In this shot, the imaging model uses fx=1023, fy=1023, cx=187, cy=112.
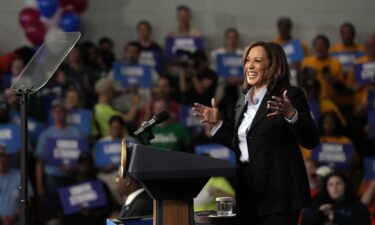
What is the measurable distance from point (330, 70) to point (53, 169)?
9.14 feet

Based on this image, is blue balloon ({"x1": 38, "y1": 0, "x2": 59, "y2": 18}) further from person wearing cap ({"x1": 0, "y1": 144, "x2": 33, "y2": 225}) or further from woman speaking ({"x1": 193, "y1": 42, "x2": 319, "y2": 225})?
woman speaking ({"x1": 193, "y1": 42, "x2": 319, "y2": 225})

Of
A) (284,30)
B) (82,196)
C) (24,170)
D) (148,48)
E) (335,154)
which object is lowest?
(82,196)

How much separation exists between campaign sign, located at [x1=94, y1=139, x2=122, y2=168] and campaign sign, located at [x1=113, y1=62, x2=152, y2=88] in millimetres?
1030

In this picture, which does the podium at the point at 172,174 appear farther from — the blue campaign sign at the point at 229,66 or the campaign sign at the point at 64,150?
the blue campaign sign at the point at 229,66

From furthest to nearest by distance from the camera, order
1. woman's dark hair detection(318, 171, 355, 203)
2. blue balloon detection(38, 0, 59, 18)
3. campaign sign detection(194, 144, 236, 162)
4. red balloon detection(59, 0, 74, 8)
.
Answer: red balloon detection(59, 0, 74, 8) < blue balloon detection(38, 0, 59, 18) < campaign sign detection(194, 144, 236, 162) < woman's dark hair detection(318, 171, 355, 203)

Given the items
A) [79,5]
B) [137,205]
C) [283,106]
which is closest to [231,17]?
[79,5]

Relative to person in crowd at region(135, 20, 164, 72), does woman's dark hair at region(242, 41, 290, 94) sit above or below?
below

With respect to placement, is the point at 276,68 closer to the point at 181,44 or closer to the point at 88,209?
the point at 88,209

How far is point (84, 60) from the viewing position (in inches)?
384

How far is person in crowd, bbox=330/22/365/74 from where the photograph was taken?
9.95 meters

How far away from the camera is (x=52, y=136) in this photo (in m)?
8.73

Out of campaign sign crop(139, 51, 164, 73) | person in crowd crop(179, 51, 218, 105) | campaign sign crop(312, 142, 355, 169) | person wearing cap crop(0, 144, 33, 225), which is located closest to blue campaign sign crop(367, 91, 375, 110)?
campaign sign crop(312, 142, 355, 169)

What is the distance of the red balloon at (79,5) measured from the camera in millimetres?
10258

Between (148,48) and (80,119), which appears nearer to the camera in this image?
(80,119)
